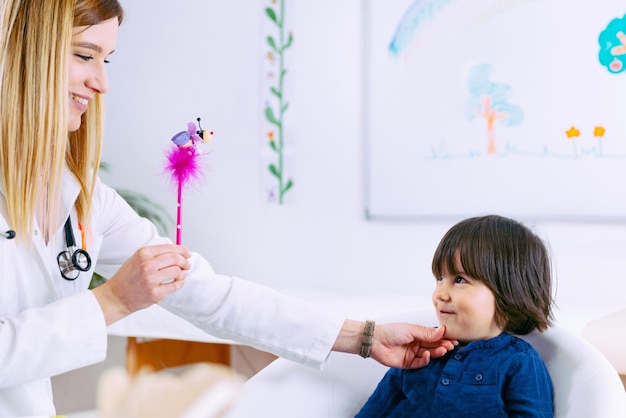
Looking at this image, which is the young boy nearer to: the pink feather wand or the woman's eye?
the pink feather wand

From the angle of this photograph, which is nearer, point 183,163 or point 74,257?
point 183,163

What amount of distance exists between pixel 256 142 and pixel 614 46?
47.3 inches

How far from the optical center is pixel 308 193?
245 centimetres

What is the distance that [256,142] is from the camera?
252 cm

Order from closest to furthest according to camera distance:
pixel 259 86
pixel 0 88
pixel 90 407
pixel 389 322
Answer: pixel 0 88 < pixel 389 322 < pixel 259 86 < pixel 90 407

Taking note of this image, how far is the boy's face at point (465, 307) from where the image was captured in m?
1.20

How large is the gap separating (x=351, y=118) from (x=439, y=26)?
16.1 inches

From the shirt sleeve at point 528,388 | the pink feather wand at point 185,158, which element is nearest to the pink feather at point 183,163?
the pink feather wand at point 185,158

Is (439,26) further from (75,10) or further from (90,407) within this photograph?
(90,407)

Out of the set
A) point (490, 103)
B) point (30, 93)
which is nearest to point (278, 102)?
point (490, 103)

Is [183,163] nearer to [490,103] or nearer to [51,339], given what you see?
[51,339]

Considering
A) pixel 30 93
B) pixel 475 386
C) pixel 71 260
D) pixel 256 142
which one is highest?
pixel 256 142

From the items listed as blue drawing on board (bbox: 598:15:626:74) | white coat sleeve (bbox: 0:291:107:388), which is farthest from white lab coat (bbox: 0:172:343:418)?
blue drawing on board (bbox: 598:15:626:74)

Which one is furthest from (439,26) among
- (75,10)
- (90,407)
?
(90,407)
